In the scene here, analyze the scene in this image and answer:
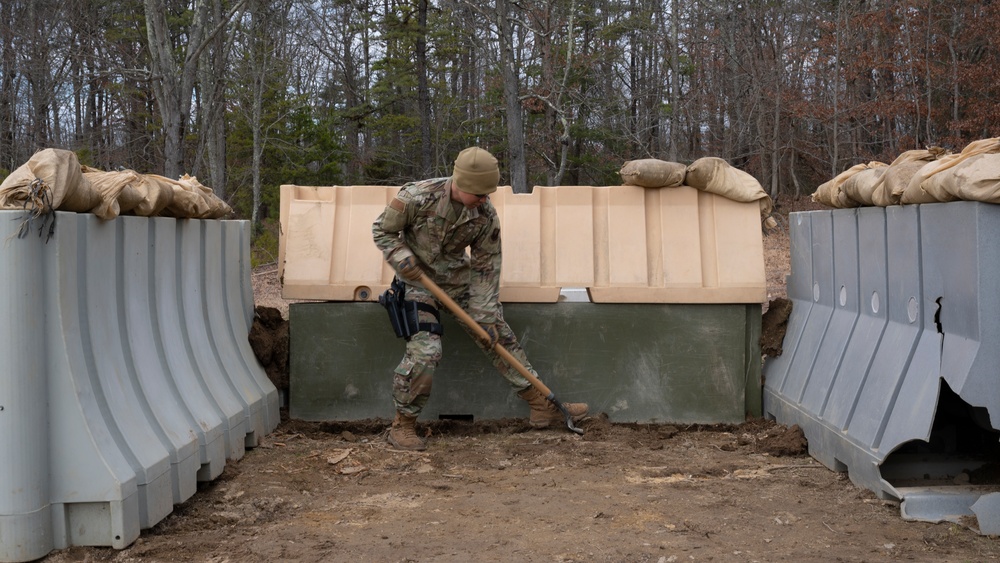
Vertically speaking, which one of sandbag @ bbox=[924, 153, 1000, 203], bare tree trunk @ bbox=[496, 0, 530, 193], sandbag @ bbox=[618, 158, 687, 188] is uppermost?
bare tree trunk @ bbox=[496, 0, 530, 193]

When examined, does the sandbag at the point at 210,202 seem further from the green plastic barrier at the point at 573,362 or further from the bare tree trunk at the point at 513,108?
the bare tree trunk at the point at 513,108

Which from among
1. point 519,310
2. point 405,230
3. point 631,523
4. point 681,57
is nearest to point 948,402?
point 631,523

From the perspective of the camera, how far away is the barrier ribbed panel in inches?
139

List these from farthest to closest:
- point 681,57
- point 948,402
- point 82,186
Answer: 1. point 681,57
2. point 948,402
3. point 82,186

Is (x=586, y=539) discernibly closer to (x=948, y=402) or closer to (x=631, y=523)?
(x=631, y=523)

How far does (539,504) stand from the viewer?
15.0 feet

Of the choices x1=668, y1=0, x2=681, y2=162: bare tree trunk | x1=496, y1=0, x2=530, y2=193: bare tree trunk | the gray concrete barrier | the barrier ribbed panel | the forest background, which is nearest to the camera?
the barrier ribbed panel

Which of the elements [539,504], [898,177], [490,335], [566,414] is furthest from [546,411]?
[898,177]

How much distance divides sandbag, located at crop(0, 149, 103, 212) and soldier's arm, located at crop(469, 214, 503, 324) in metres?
2.60

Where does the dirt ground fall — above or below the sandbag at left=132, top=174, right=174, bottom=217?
below

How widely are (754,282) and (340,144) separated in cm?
1902

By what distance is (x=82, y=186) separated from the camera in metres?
3.83

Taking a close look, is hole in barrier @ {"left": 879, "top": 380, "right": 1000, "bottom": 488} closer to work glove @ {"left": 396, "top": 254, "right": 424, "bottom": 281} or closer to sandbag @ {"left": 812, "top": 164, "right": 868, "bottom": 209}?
sandbag @ {"left": 812, "top": 164, "right": 868, "bottom": 209}

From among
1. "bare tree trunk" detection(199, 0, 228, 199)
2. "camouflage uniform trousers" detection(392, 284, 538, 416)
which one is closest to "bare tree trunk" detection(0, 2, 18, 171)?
"bare tree trunk" detection(199, 0, 228, 199)
